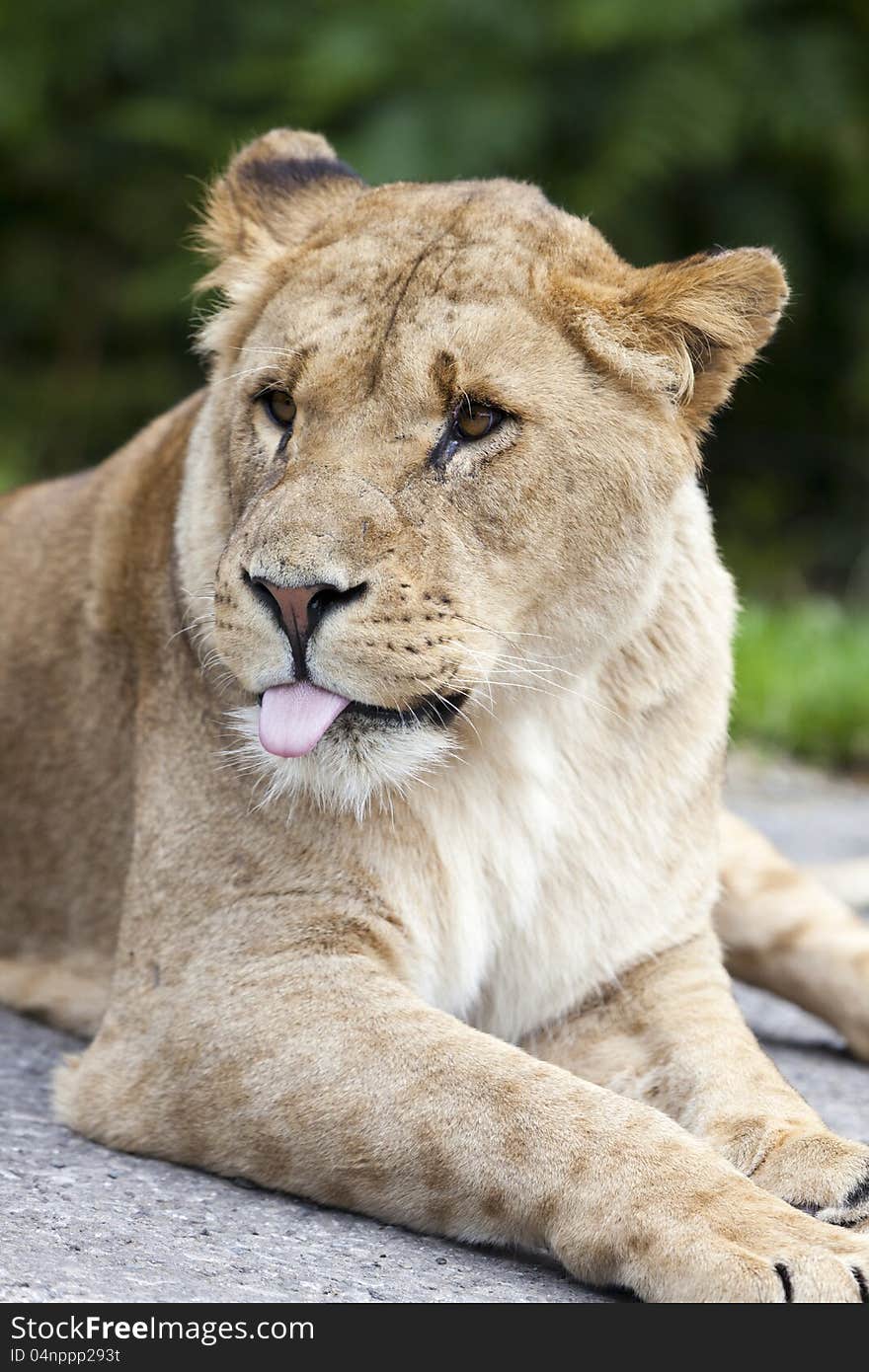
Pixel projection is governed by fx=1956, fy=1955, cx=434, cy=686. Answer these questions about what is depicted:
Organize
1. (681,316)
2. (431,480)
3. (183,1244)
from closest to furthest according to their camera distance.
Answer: (183,1244)
(431,480)
(681,316)

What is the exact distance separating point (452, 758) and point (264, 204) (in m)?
1.13

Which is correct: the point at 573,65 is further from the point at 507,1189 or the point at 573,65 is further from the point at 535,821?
the point at 507,1189

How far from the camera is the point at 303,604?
2707mm

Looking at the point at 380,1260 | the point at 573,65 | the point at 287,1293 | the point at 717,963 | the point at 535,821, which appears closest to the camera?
the point at 287,1293

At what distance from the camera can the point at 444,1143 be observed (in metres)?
2.64

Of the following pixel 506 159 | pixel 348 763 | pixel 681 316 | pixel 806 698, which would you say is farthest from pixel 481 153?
pixel 348 763

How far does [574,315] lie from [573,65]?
301 inches

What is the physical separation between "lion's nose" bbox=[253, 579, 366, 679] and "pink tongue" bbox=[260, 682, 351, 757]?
8 centimetres

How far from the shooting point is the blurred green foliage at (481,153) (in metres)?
9.75

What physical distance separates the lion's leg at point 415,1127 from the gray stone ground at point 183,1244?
0.15 ft

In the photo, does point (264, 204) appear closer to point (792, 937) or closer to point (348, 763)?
point (348, 763)

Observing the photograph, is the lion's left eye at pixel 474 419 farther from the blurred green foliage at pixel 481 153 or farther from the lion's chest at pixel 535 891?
the blurred green foliage at pixel 481 153

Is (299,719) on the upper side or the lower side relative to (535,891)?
upper
